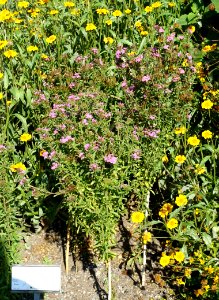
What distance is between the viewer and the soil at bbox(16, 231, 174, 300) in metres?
3.20

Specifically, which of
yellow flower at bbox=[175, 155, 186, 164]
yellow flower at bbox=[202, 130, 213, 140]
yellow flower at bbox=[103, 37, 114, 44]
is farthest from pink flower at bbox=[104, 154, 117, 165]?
yellow flower at bbox=[103, 37, 114, 44]

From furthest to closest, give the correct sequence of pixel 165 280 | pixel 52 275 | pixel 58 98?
pixel 165 280 < pixel 58 98 < pixel 52 275

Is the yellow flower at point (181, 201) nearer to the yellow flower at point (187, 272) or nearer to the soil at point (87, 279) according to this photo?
the yellow flower at point (187, 272)

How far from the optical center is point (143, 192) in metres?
3.14

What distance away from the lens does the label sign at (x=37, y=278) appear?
259 centimetres

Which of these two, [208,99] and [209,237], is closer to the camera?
[209,237]

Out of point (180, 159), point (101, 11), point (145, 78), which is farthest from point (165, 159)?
point (101, 11)

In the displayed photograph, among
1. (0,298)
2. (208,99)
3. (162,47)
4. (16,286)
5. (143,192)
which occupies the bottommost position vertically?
(0,298)

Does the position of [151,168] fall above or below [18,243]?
above

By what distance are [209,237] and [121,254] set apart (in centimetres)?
58

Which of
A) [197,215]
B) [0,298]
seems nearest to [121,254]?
[197,215]

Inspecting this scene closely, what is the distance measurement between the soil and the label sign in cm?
64

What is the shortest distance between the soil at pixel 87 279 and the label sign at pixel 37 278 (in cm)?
64

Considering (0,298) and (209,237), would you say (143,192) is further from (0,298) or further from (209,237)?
(0,298)
